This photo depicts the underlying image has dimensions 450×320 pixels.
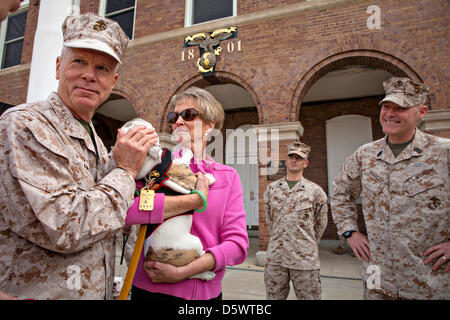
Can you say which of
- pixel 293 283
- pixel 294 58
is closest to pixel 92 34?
pixel 293 283

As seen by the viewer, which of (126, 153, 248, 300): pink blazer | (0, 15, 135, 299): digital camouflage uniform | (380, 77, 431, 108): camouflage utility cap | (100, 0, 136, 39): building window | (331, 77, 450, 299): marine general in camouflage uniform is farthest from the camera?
(100, 0, 136, 39): building window

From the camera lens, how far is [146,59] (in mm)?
7922

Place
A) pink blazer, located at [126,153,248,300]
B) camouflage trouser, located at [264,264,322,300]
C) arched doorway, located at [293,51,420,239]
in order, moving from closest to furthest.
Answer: pink blazer, located at [126,153,248,300] → camouflage trouser, located at [264,264,322,300] → arched doorway, located at [293,51,420,239]

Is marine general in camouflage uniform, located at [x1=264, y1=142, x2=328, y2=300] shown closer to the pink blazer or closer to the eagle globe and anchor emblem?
the pink blazer

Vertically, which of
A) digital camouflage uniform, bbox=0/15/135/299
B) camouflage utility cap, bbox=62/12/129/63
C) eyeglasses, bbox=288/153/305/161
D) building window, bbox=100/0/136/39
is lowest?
digital camouflage uniform, bbox=0/15/135/299

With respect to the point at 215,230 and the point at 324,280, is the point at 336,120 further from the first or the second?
the point at 215,230

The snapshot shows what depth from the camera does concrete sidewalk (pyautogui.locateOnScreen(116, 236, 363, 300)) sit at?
13.4 feet

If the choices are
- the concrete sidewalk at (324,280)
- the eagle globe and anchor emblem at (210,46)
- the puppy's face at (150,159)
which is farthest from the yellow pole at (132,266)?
the eagle globe and anchor emblem at (210,46)

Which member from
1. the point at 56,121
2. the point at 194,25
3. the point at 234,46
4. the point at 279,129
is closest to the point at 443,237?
the point at 56,121

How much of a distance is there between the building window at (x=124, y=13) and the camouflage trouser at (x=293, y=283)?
8315 mm

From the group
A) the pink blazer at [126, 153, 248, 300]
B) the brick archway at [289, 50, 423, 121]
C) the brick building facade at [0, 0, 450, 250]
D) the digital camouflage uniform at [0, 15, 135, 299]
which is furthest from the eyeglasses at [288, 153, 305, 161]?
the digital camouflage uniform at [0, 15, 135, 299]

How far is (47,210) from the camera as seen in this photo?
2.61 feet

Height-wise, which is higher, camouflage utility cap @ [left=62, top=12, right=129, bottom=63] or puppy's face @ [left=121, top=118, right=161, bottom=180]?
camouflage utility cap @ [left=62, top=12, right=129, bottom=63]

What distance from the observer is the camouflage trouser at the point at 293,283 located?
10.4ft
